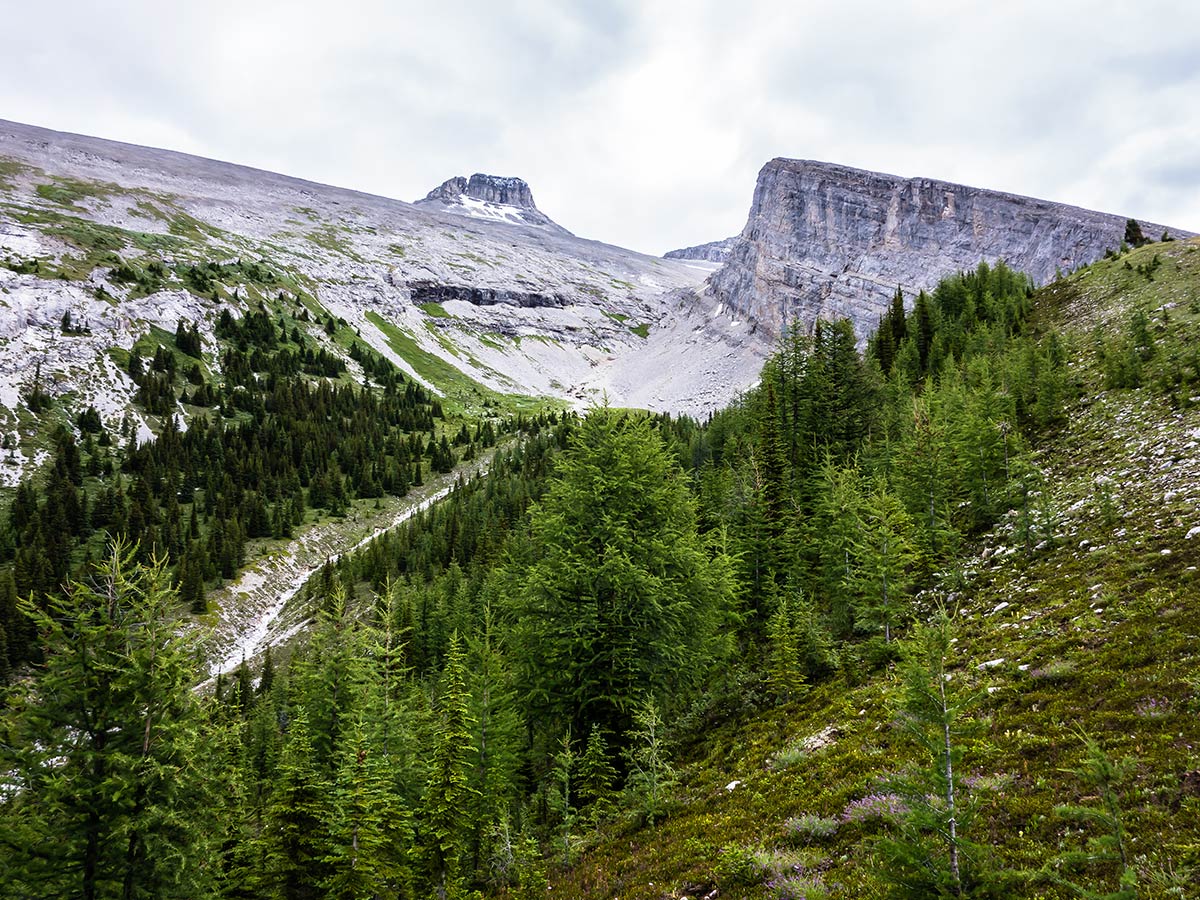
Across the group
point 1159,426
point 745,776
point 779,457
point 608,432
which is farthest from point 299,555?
point 1159,426

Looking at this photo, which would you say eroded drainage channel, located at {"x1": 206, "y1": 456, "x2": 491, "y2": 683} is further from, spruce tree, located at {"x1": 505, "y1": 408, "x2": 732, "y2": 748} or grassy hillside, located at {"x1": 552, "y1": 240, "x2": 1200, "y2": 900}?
grassy hillside, located at {"x1": 552, "y1": 240, "x2": 1200, "y2": 900}

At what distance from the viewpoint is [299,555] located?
290ft

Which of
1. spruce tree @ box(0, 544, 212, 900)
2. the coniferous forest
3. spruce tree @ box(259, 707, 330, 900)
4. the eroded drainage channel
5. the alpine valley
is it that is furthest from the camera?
the eroded drainage channel

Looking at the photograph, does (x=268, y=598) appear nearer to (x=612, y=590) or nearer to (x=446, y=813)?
(x=446, y=813)

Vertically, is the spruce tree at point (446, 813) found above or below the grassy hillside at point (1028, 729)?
below

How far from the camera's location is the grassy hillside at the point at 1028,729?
6.96 m

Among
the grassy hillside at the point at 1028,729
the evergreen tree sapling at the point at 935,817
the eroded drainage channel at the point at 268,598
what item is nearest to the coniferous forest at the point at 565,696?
the evergreen tree sapling at the point at 935,817

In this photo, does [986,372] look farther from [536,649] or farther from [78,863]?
[78,863]

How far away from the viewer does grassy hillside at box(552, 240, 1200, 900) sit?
6965 millimetres

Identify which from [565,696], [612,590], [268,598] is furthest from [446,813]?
[268,598]

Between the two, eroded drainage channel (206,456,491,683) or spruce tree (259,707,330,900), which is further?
eroded drainage channel (206,456,491,683)

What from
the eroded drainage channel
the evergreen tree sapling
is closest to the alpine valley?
the evergreen tree sapling

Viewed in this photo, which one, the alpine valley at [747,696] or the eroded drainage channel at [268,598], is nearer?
the alpine valley at [747,696]

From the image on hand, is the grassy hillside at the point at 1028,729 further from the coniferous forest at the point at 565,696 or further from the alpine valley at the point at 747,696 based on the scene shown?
the coniferous forest at the point at 565,696
